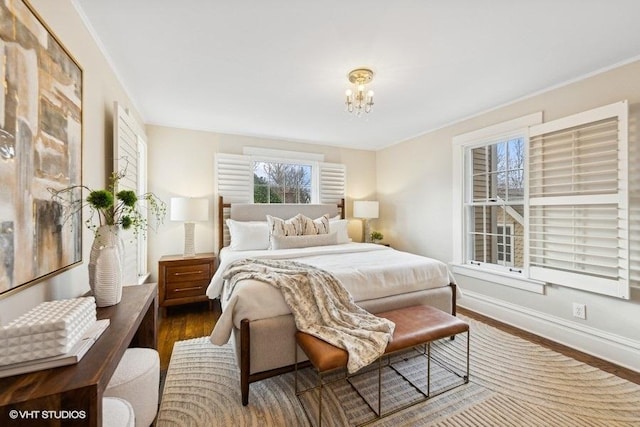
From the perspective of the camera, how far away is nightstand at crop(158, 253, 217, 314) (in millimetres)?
3189

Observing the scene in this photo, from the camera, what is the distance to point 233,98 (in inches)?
113

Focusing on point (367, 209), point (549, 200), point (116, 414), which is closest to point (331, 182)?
point (367, 209)

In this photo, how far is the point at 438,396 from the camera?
1804 mm

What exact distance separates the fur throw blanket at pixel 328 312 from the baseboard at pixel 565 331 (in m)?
1.98

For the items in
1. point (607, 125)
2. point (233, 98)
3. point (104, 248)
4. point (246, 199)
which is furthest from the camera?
point (246, 199)

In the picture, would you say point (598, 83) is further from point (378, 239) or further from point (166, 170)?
point (166, 170)

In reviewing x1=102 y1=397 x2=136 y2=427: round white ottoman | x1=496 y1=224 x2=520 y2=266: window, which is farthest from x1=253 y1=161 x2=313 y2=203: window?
x1=102 y1=397 x2=136 y2=427: round white ottoman

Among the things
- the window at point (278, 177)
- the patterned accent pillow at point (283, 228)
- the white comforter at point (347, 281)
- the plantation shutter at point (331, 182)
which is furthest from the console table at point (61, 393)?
the plantation shutter at point (331, 182)

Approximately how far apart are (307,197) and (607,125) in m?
3.57

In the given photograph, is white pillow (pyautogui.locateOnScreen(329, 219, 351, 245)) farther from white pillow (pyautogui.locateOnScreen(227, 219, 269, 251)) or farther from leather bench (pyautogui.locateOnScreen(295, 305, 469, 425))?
leather bench (pyautogui.locateOnScreen(295, 305, 469, 425))

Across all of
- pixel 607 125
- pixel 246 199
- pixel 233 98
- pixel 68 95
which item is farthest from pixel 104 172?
pixel 607 125

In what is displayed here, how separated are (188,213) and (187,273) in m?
0.74

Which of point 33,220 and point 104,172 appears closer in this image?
point 33,220

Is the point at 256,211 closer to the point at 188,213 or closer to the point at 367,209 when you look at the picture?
the point at 188,213
